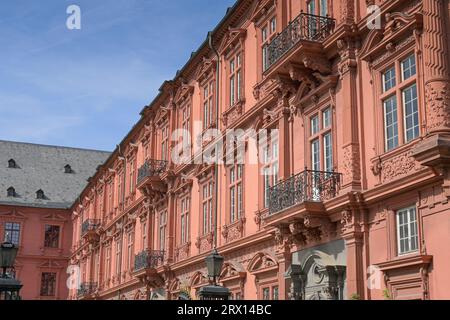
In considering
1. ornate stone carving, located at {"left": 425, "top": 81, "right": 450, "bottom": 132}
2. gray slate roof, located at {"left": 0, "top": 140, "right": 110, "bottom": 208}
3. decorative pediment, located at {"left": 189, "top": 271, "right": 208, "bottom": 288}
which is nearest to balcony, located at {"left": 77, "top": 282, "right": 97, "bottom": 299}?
gray slate roof, located at {"left": 0, "top": 140, "right": 110, "bottom": 208}

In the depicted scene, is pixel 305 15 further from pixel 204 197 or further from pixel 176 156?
pixel 176 156

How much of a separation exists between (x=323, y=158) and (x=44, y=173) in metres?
51.9

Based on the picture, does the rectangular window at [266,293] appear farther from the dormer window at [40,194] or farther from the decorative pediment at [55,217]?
the dormer window at [40,194]

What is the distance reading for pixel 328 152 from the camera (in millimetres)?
18844

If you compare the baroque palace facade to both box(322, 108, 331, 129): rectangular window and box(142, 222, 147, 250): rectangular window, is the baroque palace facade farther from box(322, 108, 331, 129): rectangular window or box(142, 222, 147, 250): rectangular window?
box(142, 222, 147, 250): rectangular window

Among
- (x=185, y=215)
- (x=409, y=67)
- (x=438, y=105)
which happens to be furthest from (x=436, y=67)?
(x=185, y=215)

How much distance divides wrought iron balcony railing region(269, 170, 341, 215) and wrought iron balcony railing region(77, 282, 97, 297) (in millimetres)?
31173

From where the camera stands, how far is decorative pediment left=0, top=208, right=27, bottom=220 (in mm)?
61281

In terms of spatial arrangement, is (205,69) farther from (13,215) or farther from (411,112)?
(13,215)

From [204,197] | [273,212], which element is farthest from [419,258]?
[204,197]

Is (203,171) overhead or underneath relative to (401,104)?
overhead

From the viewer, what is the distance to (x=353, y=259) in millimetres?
16625
